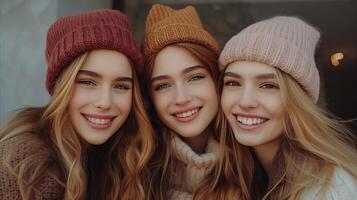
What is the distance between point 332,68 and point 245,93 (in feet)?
5.20

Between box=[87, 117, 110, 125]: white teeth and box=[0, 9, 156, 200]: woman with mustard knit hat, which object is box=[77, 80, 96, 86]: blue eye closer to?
box=[0, 9, 156, 200]: woman with mustard knit hat

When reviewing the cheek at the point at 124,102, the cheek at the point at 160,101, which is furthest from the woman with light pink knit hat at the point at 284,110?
the cheek at the point at 124,102

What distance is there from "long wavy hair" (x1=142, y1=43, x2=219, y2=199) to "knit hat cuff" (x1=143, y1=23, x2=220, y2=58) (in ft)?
0.08

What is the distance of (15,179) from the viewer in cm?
153

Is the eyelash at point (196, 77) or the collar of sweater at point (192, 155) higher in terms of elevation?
the eyelash at point (196, 77)

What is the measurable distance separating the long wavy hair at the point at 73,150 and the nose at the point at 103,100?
117 millimetres

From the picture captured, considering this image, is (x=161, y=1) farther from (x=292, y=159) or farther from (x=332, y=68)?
(x=292, y=159)

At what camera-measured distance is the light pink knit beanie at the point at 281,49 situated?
5.79 feet

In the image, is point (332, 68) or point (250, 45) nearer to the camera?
point (250, 45)

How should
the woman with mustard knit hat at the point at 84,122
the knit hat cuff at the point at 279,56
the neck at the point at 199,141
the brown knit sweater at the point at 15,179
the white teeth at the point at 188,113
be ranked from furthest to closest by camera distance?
the neck at the point at 199,141
the white teeth at the point at 188,113
the knit hat cuff at the point at 279,56
the woman with mustard knit hat at the point at 84,122
the brown knit sweater at the point at 15,179

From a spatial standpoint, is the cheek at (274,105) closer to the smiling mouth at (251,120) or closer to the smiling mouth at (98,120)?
the smiling mouth at (251,120)

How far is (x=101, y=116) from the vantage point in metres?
1.83

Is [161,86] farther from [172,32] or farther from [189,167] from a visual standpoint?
[189,167]

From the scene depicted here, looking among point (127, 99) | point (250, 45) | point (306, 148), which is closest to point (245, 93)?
point (250, 45)
